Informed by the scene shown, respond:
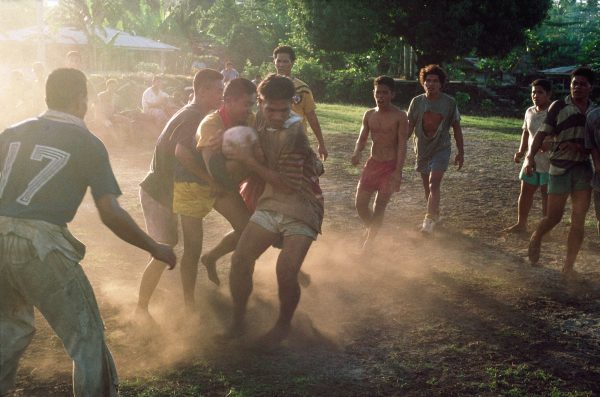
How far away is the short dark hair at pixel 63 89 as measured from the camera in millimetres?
3771

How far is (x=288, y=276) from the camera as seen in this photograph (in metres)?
5.15

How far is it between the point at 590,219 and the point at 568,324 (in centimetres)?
457

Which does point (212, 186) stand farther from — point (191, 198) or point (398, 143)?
point (398, 143)

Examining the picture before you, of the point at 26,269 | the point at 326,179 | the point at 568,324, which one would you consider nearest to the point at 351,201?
the point at 326,179

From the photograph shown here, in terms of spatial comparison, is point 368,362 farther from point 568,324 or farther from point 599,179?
point 599,179

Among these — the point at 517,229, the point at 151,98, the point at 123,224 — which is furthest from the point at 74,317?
the point at 151,98

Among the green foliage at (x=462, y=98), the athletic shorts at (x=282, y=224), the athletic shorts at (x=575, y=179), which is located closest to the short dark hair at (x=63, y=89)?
the athletic shorts at (x=282, y=224)

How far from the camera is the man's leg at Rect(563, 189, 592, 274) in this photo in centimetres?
706

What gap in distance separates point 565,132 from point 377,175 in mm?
2073

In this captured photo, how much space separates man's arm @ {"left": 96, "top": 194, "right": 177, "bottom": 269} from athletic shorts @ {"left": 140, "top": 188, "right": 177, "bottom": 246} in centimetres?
198

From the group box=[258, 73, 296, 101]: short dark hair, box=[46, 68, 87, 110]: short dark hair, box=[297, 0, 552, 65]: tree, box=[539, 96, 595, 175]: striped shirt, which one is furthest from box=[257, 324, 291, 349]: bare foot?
box=[297, 0, 552, 65]: tree

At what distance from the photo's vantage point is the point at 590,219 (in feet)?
32.9

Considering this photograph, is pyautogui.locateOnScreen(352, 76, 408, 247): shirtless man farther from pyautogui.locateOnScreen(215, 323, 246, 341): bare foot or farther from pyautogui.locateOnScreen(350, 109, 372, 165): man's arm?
pyautogui.locateOnScreen(215, 323, 246, 341): bare foot

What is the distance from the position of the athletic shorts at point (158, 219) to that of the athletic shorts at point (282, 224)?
0.99 meters
